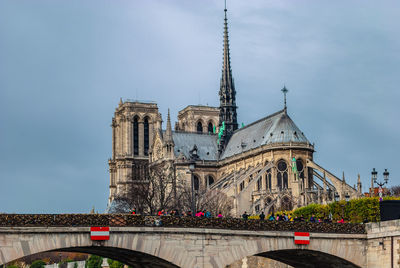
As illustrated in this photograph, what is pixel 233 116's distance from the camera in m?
133

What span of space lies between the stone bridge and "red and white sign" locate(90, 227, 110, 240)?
274 mm

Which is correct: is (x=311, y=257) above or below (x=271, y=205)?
below

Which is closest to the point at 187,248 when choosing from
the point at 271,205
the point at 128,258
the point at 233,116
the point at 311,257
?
the point at 128,258

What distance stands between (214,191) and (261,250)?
204 feet

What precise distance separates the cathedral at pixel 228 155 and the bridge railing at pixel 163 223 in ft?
99.6

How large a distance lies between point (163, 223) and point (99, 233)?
3491 millimetres

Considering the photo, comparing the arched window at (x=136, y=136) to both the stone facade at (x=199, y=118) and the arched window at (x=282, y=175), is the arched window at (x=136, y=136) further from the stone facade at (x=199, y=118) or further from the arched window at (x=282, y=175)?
the arched window at (x=282, y=175)

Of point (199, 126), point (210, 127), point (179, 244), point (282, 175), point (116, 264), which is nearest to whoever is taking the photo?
point (179, 244)

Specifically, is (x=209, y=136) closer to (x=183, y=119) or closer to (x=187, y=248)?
(x=183, y=119)

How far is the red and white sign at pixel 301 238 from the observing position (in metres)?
46.3

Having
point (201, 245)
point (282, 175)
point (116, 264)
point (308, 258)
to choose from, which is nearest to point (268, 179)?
point (282, 175)

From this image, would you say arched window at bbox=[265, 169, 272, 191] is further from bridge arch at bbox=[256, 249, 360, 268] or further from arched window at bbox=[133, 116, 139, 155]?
bridge arch at bbox=[256, 249, 360, 268]

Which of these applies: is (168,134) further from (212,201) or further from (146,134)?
(146,134)

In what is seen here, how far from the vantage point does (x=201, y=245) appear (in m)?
44.0
